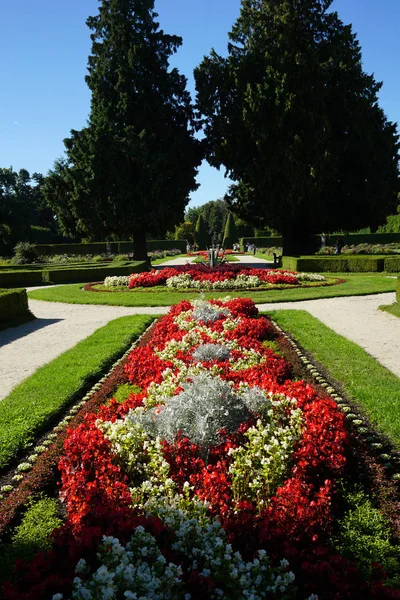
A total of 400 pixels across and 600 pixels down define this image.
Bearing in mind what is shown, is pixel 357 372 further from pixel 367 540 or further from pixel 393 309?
pixel 393 309

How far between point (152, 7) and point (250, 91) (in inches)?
379

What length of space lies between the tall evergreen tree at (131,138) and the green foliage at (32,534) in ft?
78.7

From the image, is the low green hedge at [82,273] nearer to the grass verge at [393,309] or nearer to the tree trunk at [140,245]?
the tree trunk at [140,245]

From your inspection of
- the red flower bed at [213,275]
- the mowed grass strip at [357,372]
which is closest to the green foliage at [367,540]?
the mowed grass strip at [357,372]

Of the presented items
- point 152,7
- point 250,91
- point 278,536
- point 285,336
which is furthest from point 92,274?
point 278,536

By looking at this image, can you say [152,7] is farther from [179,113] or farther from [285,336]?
[285,336]

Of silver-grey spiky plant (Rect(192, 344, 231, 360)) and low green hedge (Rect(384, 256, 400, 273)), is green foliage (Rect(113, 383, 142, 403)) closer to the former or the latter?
silver-grey spiky plant (Rect(192, 344, 231, 360))

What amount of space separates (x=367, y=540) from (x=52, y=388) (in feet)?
14.0

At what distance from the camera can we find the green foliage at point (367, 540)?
2674mm

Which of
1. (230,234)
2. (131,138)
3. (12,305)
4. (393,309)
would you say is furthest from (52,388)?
(230,234)

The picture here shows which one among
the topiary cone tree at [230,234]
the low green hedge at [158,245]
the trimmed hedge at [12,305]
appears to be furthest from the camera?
the topiary cone tree at [230,234]

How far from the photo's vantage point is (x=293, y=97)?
23.5 metres

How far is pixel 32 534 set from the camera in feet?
10.0

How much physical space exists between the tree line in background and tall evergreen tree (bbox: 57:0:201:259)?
7cm
